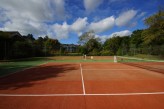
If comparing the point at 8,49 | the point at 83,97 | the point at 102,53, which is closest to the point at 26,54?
the point at 8,49

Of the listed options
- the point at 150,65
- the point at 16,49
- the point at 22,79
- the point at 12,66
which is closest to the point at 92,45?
the point at 16,49

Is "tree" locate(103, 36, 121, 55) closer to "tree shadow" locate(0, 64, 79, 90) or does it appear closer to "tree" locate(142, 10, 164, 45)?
"tree" locate(142, 10, 164, 45)

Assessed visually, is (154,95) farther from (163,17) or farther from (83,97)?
(163,17)

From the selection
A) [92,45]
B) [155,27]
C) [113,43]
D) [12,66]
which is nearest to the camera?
[12,66]

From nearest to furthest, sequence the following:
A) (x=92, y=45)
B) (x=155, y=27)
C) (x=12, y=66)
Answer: (x=12, y=66)
(x=155, y=27)
(x=92, y=45)

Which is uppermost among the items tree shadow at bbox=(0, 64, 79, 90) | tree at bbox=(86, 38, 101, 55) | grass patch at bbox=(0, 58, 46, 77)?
tree at bbox=(86, 38, 101, 55)

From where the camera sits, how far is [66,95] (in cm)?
656

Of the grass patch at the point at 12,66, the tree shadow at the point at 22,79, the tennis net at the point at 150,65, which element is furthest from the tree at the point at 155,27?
the tree shadow at the point at 22,79

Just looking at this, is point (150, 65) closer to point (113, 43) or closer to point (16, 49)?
point (16, 49)

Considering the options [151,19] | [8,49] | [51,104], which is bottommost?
[51,104]

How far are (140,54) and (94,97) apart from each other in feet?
117

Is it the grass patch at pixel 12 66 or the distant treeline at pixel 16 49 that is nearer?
the grass patch at pixel 12 66

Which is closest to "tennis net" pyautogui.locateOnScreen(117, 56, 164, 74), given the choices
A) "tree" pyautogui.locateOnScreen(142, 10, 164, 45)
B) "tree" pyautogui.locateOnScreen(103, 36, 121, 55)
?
"tree" pyautogui.locateOnScreen(142, 10, 164, 45)

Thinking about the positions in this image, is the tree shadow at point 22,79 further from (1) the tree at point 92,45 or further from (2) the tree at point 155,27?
(1) the tree at point 92,45
